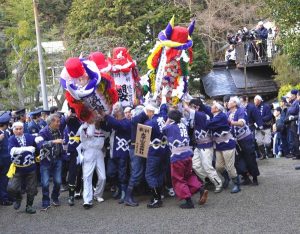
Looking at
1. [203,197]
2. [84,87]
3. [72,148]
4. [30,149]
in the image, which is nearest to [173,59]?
[84,87]

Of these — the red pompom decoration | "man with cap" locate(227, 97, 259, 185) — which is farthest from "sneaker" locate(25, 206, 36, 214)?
"man with cap" locate(227, 97, 259, 185)

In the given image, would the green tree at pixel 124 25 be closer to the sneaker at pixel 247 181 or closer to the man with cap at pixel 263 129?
the man with cap at pixel 263 129

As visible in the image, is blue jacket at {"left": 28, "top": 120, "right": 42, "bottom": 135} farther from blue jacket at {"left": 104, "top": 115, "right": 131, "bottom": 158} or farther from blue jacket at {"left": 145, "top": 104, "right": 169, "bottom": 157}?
blue jacket at {"left": 145, "top": 104, "right": 169, "bottom": 157}

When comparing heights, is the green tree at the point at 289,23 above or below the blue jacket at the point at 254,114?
above

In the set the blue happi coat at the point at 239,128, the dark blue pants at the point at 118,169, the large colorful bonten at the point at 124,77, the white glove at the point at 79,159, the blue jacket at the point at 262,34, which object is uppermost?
the blue jacket at the point at 262,34

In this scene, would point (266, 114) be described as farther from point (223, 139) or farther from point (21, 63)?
point (21, 63)

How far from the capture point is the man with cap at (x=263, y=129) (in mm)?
12008

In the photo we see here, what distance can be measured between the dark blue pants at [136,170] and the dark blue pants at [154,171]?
0.96ft

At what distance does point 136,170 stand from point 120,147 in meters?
0.51

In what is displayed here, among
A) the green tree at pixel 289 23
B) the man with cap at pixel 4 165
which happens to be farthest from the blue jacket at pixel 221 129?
the green tree at pixel 289 23

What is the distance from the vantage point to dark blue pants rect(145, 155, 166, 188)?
746cm

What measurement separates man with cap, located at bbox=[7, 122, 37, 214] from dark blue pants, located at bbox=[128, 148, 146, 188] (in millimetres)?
1568

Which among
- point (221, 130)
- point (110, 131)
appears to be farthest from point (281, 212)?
point (110, 131)

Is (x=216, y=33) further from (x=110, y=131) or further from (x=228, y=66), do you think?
(x=110, y=131)
